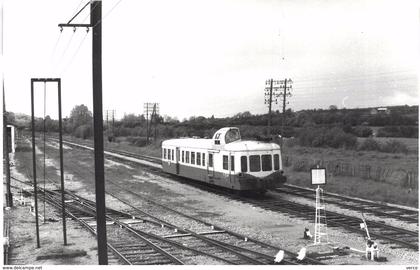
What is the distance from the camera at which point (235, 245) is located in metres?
13.3

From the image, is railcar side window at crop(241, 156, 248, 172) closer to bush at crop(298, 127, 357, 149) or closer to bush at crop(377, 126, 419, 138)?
bush at crop(298, 127, 357, 149)

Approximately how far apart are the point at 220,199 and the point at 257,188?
2029mm

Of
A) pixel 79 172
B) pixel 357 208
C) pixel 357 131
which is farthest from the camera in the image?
pixel 357 131

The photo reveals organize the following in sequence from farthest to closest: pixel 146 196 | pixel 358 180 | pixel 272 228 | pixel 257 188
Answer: pixel 358 180 < pixel 146 196 < pixel 257 188 < pixel 272 228

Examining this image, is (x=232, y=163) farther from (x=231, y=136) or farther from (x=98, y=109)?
(x=98, y=109)

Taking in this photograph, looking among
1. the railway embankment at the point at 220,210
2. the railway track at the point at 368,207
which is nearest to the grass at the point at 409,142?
the railway track at the point at 368,207

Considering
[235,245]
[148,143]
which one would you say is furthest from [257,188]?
[148,143]

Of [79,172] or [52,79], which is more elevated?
[52,79]

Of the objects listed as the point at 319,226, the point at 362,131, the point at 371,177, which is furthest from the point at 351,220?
the point at 362,131

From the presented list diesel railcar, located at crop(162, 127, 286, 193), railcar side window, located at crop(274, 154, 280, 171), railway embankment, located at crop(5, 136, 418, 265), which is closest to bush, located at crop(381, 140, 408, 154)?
railway embankment, located at crop(5, 136, 418, 265)

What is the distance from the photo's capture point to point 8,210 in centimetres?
1914

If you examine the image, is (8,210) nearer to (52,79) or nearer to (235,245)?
(52,79)

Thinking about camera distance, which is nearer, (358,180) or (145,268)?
(145,268)

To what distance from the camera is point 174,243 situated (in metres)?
13.5
